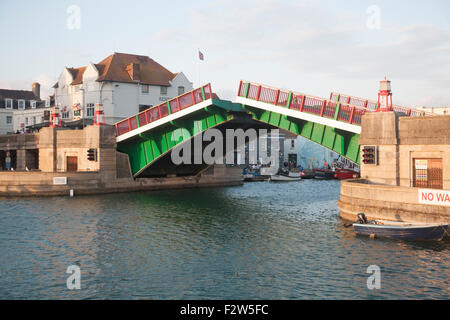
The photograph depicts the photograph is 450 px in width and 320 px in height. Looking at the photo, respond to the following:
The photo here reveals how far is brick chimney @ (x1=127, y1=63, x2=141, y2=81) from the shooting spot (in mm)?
75562

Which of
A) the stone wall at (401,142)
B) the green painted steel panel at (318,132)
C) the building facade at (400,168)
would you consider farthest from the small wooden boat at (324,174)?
the stone wall at (401,142)

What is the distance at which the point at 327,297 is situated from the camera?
651 inches

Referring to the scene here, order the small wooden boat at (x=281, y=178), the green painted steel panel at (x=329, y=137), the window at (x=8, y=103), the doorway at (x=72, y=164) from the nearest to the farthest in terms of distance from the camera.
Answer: the green painted steel panel at (x=329, y=137), the doorway at (x=72, y=164), the small wooden boat at (x=281, y=178), the window at (x=8, y=103)

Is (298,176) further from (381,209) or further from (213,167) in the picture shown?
(381,209)

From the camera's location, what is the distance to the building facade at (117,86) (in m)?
74.0

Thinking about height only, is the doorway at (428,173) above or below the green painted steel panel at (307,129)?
below

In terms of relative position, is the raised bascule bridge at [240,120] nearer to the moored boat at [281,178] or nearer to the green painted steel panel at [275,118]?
the green painted steel panel at [275,118]

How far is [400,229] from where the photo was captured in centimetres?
2458

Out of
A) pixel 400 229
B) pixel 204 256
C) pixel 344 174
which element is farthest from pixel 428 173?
pixel 344 174

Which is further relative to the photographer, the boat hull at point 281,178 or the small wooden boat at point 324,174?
the small wooden boat at point 324,174

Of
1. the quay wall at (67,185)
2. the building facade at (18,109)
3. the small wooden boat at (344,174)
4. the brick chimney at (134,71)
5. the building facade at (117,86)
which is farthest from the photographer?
the building facade at (18,109)

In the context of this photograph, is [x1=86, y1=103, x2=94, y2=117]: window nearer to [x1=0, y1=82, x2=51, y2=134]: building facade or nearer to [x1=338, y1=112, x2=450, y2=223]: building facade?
[x1=0, y1=82, x2=51, y2=134]: building facade

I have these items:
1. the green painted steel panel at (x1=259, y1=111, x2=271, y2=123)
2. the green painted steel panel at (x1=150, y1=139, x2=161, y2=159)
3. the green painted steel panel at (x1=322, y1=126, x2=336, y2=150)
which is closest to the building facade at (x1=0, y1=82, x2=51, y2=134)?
the green painted steel panel at (x1=150, y1=139, x2=161, y2=159)

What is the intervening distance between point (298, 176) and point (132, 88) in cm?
3200
